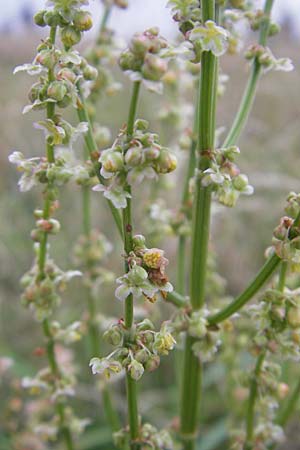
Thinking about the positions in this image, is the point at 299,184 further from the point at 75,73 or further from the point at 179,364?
the point at 75,73

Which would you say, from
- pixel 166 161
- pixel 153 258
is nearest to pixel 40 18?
pixel 166 161

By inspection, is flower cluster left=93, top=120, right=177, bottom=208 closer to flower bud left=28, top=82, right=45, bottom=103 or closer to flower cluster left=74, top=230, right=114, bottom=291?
flower bud left=28, top=82, right=45, bottom=103

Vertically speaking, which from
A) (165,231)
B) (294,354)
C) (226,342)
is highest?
(165,231)

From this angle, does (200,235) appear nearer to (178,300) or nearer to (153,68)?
(178,300)

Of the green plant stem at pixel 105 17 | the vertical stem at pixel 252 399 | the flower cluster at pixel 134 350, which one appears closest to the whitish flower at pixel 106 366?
the flower cluster at pixel 134 350

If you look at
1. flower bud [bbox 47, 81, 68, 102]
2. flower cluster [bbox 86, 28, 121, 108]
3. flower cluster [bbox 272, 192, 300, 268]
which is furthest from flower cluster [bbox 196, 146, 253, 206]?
flower cluster [bbox 86, 28, 121, 108]

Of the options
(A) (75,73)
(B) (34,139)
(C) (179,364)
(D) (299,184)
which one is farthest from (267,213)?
(A) (75,73)
